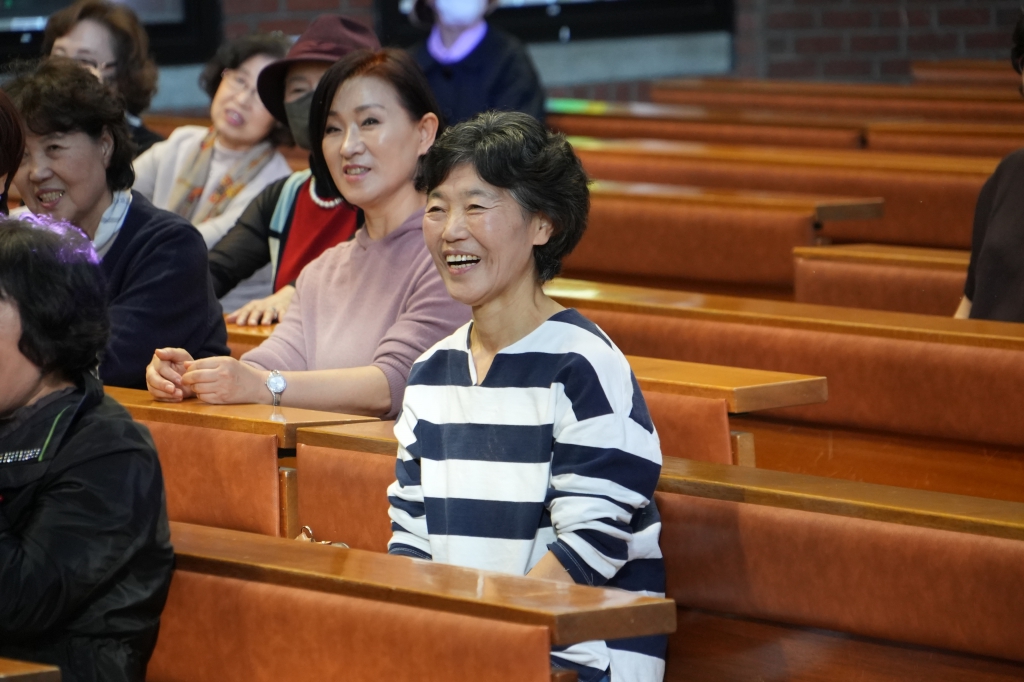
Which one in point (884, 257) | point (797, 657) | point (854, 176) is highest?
point (854, 176)

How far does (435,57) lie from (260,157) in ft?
3.52

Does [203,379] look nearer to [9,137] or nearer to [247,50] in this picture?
[9,137]

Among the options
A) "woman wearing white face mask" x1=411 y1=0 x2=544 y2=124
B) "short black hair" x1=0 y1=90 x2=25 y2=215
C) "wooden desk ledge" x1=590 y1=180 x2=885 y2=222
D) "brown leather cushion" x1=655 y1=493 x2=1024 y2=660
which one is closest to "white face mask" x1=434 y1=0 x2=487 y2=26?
"woman wearing white face mask" x1=411 y1=0 x2=544 y2=124

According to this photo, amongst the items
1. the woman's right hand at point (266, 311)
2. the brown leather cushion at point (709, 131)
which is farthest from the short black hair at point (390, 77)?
the brown leather cushion at point (709, 131)

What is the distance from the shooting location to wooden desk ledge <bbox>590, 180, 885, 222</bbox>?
Result: 2.62 meters

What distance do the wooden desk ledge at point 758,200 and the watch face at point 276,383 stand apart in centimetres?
78

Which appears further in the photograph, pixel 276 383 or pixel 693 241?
pixel 693 241

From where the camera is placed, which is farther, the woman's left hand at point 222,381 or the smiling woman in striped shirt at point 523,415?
the woman's left hand at point 222,381

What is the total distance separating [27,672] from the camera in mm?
1165

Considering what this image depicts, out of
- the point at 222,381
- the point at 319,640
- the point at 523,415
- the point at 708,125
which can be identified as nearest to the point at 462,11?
the point at 708,125

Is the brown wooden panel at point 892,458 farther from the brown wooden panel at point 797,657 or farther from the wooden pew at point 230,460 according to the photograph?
the wooden pew at point 230,460

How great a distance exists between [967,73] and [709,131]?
1760mm

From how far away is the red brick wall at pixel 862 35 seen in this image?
624 centimetres

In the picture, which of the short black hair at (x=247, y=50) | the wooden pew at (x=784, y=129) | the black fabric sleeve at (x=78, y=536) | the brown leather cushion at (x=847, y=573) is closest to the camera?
the black fabric sleeve at (x=78, y=536)
